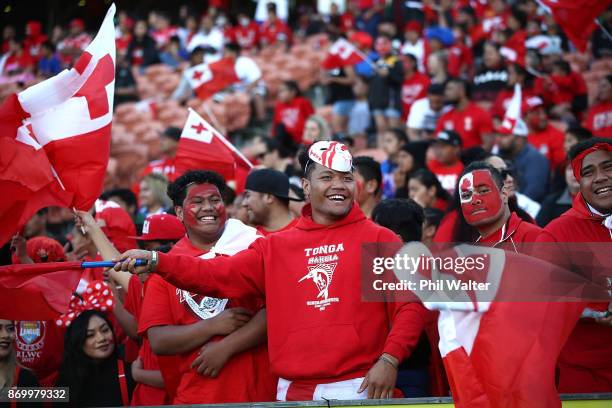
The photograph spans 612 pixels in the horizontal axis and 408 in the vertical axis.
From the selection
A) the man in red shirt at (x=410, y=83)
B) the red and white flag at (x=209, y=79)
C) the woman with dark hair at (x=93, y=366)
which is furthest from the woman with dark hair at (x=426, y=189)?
the man in red shirt at (x=410, y=83)

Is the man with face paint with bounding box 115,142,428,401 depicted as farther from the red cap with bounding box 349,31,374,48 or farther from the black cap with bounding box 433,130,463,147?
the red cap with bounding box 349,31,374,48

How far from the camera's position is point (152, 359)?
5988 millimetres

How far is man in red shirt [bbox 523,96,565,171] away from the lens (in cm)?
1134

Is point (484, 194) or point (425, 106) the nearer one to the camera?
point (484, 194)

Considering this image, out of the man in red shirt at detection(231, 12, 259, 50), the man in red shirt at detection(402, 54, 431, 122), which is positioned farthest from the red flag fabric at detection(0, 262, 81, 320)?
the man in red shirt at detection(231, 12, 259, 50)

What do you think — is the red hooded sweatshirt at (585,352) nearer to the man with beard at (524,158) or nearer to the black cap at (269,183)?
the black cap at (269,183)

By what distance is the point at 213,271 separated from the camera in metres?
5.16

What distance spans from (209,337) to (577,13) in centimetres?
548

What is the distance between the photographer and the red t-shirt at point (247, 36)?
22234mm

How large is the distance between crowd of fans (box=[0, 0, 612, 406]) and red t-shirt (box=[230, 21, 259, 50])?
0.04 metres

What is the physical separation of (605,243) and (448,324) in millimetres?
1500

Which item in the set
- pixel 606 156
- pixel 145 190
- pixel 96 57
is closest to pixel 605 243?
pixel 606 156

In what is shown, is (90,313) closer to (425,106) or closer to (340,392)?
(340,392)

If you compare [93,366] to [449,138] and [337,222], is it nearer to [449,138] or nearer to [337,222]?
[337,222]
